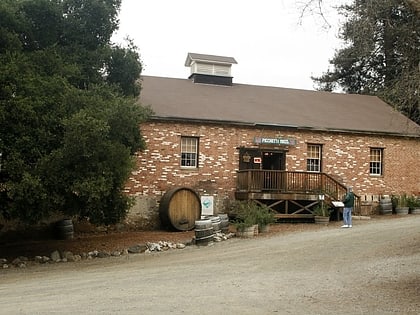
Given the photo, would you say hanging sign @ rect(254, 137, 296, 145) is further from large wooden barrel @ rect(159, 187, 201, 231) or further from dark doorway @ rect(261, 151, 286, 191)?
large wooden barrel @ rect(159, 187, 201, 231)

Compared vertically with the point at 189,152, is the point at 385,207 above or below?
below

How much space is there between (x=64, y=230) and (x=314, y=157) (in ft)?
38.8

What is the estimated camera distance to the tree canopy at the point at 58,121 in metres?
13.8

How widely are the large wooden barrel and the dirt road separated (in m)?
3.95

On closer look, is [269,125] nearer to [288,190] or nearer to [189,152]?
[288,190]

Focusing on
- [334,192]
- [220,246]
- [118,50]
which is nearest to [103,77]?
[118,50]

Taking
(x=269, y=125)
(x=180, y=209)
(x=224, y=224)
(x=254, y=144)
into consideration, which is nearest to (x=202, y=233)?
(x=224, y=224)

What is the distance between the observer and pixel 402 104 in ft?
32.8

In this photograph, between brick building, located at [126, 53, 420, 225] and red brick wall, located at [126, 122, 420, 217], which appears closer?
red brick wall, located at [126, 122, 420, 217]

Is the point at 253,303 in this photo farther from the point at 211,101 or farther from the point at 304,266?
the point at 211,101

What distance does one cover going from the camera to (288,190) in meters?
22.8

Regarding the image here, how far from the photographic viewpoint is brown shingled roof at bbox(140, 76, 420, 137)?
23.9 metres

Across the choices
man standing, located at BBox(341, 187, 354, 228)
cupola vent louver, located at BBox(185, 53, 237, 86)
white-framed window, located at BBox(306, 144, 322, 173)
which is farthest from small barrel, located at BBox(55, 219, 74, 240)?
cupola vent louver, located at BBox(185, 53, 237, 86)

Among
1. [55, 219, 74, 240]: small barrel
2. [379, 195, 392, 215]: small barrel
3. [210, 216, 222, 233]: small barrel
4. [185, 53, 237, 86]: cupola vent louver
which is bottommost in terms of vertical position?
[55, 219, 74, 240]: small barrel
